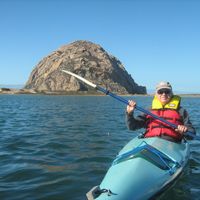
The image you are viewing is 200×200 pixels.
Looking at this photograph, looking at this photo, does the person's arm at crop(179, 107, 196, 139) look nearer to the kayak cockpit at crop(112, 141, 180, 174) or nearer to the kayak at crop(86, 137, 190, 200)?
the kayak at crop(86, 137, 190, 200)

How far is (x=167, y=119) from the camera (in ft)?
32.1

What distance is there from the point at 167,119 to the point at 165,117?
0.08 m

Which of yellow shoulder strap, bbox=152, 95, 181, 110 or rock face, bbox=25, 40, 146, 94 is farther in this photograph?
rock face, bbox=25, 40, 146, 94

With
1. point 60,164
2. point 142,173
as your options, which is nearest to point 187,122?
point 142,173

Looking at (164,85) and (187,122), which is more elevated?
(164,85)

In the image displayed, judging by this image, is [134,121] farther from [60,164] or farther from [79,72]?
[79,72]

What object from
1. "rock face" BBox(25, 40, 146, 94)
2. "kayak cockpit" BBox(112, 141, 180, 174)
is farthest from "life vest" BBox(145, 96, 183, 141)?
A: "rock face" BBox(25, 40, 146, 94)

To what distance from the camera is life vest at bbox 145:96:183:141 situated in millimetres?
9672

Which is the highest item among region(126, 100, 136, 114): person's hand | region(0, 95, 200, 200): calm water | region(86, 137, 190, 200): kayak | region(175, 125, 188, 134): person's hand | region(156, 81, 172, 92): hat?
region(156, 81, 172, 92): hat

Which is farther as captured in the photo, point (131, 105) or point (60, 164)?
point (60, 164)

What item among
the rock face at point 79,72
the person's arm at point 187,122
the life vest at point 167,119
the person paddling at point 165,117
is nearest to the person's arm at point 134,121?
the person paddling at point 165,117

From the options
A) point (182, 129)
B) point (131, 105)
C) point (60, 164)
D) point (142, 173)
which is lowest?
point (60, 164)

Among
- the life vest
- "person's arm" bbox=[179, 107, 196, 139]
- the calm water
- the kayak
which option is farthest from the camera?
the life vest

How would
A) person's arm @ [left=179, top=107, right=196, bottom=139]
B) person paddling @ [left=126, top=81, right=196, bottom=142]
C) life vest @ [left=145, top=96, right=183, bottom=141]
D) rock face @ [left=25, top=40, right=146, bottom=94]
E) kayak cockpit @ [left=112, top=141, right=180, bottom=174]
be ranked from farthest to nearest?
rock face @ [left=25, top=40, right=146, bottom=94] < life vest @ [left=145, top=96, right=183, bottom=141] < person paddling @ [left=126, top=81, right=196, bottom=142] < person's arm @ [left=179, top=107, right=196, bottom=139] < kayak cockpit @ [left=112, top=141, right=180, bottom=174]
